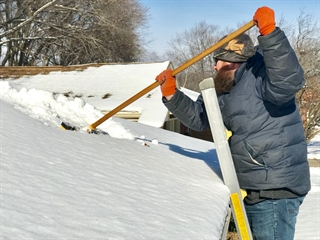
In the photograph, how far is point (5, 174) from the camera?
1.74 metres

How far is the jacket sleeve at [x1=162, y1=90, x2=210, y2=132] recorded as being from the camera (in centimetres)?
298

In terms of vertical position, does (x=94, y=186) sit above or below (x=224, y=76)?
below

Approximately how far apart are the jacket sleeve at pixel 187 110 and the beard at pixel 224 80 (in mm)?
370

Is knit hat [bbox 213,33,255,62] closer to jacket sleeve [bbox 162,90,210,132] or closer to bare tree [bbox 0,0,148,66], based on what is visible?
jacket sleeve [bbox 162,90,210,132]

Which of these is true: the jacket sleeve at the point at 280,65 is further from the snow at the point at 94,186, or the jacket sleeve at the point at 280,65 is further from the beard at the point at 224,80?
the snow at the point at 94,186

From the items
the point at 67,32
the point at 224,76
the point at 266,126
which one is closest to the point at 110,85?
the point at 224,76

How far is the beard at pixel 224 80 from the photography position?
2.63 m

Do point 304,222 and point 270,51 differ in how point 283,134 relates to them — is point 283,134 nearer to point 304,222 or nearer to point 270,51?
point 270,51

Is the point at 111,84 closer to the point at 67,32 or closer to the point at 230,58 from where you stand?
the point at 230,58

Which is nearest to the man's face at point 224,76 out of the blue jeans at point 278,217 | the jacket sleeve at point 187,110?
the jacket sleeve at point 187,110

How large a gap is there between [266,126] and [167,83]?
2.91 feet

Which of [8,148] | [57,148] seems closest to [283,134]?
[57,148]

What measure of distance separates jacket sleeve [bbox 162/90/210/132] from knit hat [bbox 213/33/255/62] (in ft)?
1.57

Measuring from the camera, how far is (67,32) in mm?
23344
